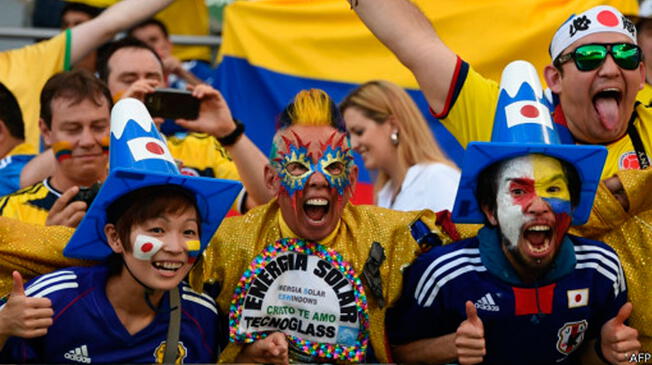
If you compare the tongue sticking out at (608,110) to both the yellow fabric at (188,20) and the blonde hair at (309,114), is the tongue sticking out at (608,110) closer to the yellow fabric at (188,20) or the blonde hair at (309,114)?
the blonde hair at (309,114)

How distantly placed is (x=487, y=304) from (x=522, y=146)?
1.87ft

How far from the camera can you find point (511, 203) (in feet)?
13.2

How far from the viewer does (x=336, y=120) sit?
4398mm

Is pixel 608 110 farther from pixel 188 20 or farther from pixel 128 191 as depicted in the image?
pixel 188 20

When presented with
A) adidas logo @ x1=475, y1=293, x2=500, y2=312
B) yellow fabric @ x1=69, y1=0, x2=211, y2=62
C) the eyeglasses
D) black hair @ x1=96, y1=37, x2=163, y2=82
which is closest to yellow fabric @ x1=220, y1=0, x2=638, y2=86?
yellow fabric @ x1=69, y1=0, x2=211, y2=62

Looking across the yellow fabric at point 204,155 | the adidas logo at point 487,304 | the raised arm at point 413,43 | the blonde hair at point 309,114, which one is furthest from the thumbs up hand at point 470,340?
the yellow fabric at point 204,155

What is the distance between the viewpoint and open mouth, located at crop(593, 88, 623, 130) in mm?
4535

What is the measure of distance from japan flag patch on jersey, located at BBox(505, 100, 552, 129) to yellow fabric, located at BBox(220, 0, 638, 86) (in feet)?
8.17

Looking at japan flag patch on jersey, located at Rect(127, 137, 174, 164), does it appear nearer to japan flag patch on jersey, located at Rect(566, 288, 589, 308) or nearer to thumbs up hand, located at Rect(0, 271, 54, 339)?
thumbs up hand, located at Rect(0, 271, 54, 339)

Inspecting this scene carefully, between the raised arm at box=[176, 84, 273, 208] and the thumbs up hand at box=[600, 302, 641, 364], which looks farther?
the raised arm at box=[176, 84, 273, 208]

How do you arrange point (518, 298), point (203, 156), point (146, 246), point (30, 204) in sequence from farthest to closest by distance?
point (203, 156), point (30, 204), point (518, 298), point (146, 246)

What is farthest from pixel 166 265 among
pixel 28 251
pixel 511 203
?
pixel 511 203

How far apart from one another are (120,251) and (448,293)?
1.17 metres

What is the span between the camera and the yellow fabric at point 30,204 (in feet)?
16.2
